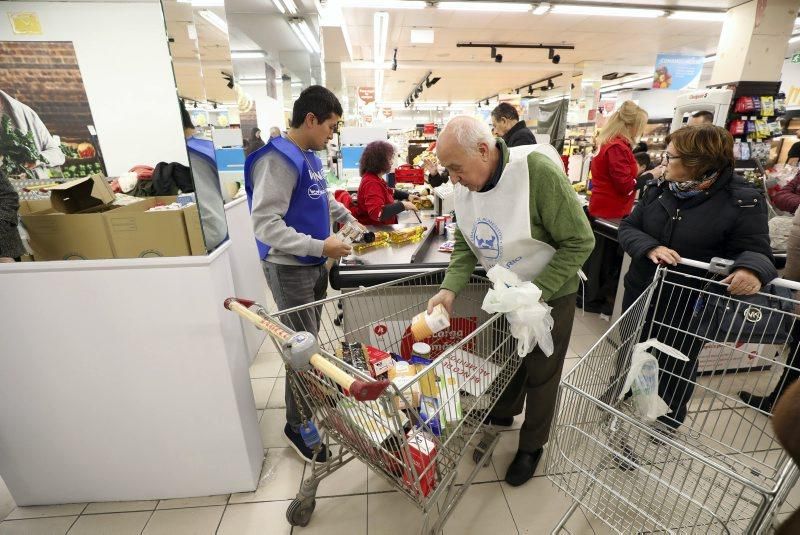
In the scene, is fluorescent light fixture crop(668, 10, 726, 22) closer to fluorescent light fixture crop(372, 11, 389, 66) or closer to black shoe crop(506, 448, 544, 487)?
fluorescent light fixture crop(372, 11, 389, 66)

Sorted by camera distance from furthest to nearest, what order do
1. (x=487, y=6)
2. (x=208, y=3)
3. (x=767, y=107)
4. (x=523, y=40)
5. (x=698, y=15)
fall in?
(x=523, y=40) → (x=698, y=15) → (x=487, y=6) → (x=767, y=107) → (x=208, y=3)

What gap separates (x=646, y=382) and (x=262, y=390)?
2.42 metres

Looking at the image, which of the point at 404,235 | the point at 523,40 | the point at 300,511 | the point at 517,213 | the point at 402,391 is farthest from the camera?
the point at 523,40

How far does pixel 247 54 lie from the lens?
7164 millimetres

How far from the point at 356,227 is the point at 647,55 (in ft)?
Result: 42.2

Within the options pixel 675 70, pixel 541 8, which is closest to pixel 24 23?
pixel 541 8

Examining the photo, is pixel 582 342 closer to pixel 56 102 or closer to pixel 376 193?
pixel 376 193

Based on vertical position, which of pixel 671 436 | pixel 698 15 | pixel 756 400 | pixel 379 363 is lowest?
pixel 756 400

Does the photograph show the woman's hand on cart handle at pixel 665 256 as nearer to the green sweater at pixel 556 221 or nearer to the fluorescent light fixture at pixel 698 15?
the green sweater at pixel 556 221

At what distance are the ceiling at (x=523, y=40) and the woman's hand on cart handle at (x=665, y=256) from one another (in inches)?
258

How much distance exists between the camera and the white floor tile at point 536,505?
1.82m

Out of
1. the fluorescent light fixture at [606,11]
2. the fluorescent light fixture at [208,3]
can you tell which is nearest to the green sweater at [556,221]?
the fluorescent light fixture at [208,3]

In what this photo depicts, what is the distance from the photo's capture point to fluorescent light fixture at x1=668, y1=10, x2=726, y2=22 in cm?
706

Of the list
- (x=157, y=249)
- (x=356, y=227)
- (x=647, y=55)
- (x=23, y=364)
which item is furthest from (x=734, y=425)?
(x=647, y=55)
